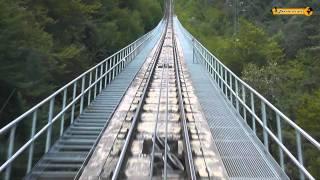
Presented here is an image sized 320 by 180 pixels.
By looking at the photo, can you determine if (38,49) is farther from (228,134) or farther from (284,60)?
(284,60)

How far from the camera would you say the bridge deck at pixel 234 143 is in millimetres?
8016

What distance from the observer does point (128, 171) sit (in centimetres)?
816

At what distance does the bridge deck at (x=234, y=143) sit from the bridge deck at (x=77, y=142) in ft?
9.46

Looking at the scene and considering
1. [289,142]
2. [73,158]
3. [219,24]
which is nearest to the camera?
[73,158]

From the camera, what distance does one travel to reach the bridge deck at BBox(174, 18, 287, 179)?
8016 millimetres

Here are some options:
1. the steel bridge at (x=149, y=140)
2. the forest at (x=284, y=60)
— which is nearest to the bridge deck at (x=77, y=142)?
the steel bridge at (x=149, y=140)

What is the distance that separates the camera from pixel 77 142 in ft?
33.0

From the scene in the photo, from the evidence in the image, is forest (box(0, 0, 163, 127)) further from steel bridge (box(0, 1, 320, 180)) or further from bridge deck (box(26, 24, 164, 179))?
bridge deck (box(26, 24, 164, 179))

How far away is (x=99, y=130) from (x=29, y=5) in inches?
386

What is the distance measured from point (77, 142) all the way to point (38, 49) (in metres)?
5.48

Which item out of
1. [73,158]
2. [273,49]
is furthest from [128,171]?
[273,49]

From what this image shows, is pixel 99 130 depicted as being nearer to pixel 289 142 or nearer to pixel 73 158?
pixel 73 158

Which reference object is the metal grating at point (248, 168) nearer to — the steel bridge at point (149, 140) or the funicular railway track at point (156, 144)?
the steel bridge at point (149, 140)

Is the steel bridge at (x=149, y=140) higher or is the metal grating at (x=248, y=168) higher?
the steel bridge at (x=149, y=140)
